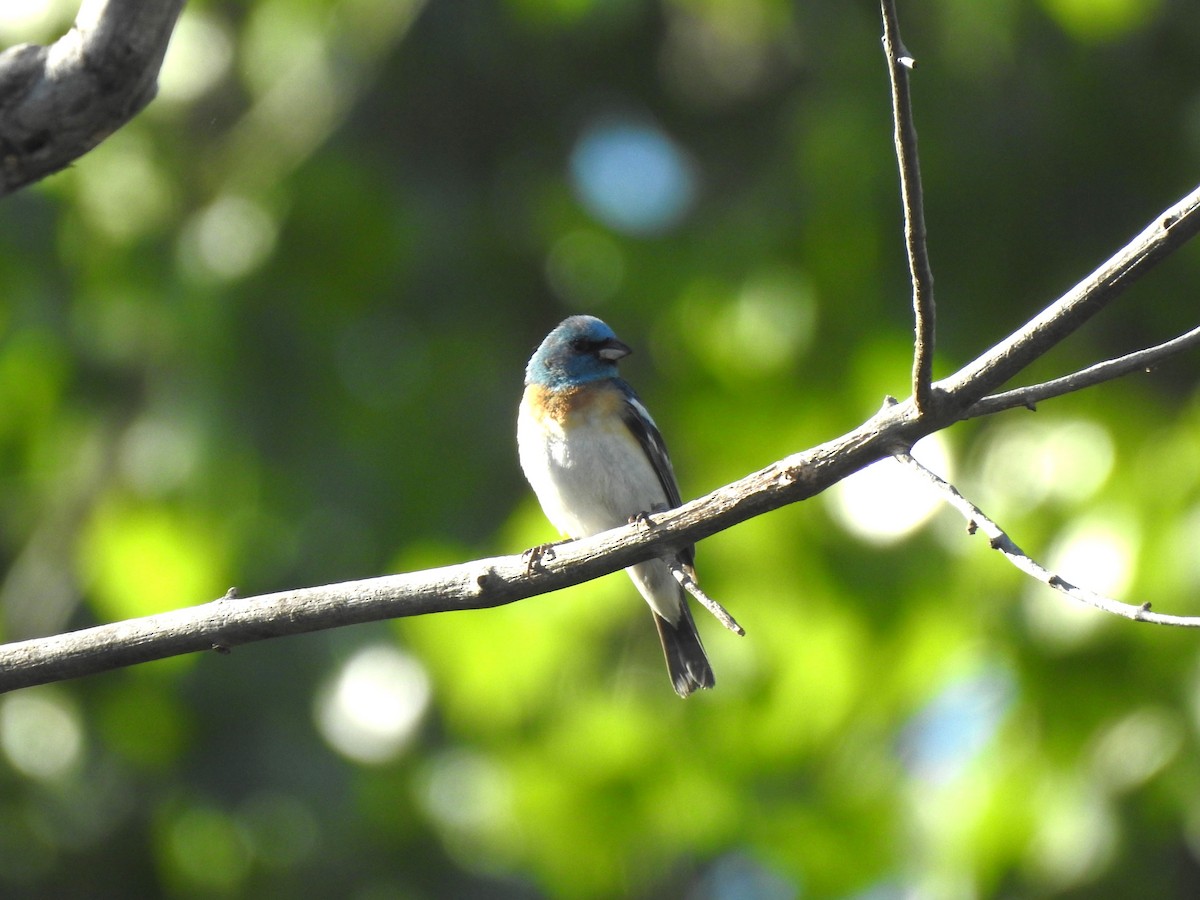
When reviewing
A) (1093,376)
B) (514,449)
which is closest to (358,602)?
(1093,376)

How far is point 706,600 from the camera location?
3328mm

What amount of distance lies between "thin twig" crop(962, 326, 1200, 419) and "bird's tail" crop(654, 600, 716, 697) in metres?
3.40

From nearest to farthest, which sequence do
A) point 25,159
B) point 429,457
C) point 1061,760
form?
point 25,159
point 1061,760
point 429,457

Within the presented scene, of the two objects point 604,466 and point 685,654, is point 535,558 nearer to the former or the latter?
point 604,466

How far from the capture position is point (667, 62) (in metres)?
9.45

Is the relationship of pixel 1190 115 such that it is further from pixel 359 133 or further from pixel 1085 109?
pixel 359 133

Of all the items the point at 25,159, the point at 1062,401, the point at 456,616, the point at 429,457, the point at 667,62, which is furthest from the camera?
the point at 667,62

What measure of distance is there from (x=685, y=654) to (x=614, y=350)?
1485mm

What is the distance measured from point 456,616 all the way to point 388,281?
7.78 feet

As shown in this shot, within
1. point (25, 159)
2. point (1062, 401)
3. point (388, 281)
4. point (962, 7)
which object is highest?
point (388, 281)

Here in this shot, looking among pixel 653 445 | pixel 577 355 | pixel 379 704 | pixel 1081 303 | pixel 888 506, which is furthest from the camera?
pixel 379 704

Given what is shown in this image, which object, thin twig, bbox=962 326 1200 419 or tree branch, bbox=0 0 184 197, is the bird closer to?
thin twig, bbox=962 326 1200 419

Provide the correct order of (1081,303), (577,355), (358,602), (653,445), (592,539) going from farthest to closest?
1. (577,355)
2. (653,445)
3. (592,539)
4. (358,602)
5. (1081,303)

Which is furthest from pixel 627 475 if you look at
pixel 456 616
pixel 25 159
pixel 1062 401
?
pixel 25 159
